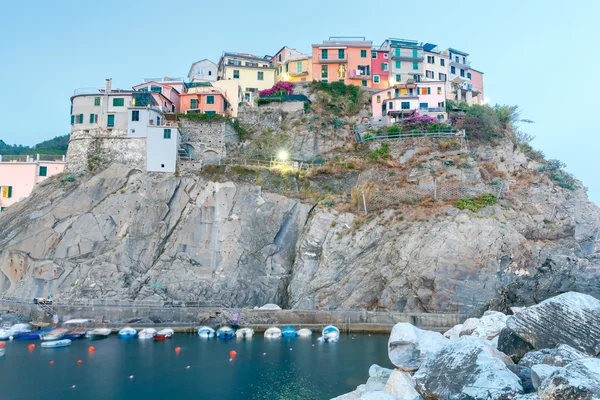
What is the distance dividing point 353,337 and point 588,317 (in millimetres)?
25965

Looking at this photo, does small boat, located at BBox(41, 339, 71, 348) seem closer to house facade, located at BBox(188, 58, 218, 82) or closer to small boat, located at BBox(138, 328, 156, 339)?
small boat, located at BBox(138, 328, 156, 339)

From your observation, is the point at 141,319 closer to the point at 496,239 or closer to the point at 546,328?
the point at 496,239

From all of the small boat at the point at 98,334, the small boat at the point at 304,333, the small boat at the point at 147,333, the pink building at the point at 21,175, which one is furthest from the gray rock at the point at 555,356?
the pink building at the point at 21,175

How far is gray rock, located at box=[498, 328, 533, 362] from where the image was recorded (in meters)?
17.7

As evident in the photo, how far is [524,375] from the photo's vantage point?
1529cm

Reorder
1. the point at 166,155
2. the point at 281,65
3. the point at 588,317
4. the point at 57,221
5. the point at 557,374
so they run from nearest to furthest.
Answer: the point at 557,374, the point at 588,317, the point at 57,221, the point at 166,155, the point at 281,65

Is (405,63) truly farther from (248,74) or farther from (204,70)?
(204,70)

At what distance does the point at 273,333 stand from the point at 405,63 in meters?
44.1

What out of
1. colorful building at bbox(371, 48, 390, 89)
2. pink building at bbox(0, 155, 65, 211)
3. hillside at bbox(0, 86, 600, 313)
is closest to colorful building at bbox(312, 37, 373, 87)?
colorful building at bbox(371, 48, 390, 89)

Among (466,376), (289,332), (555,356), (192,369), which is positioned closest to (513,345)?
(555,356)

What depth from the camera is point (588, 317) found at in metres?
16.4

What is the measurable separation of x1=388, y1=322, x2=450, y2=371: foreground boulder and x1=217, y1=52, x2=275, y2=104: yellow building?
52.6 m

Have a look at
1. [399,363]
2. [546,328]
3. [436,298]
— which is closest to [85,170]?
[436,298]

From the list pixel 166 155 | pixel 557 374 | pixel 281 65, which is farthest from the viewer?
pixel 281 65
